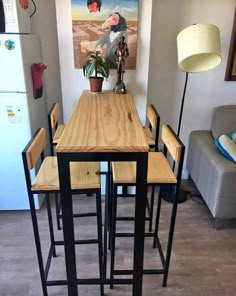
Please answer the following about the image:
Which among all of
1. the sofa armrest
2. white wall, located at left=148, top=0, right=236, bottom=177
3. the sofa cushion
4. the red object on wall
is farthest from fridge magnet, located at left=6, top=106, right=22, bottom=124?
the sofa cushion

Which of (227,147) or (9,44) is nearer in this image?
(9,44)

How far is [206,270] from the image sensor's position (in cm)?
181

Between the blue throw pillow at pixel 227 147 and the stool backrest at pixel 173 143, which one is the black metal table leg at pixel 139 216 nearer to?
the stool backrest at pixel 173 143

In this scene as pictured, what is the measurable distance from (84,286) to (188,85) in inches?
80.6

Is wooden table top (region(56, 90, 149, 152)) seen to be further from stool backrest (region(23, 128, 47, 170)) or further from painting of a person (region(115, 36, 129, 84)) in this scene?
painting of a person (region(115, 36, 129, 84))

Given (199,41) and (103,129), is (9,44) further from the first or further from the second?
(199,41)

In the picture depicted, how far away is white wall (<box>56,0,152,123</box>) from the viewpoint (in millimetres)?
2180

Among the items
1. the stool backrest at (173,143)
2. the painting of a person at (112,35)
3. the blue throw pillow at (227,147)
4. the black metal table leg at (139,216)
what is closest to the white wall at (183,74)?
the painting of a person at (112,35)

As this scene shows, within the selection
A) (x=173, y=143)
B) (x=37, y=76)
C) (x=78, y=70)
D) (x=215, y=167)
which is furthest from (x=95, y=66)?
(x=215, y=167)

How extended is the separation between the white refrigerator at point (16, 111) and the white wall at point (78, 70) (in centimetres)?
24

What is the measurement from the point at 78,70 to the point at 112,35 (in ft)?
1.40

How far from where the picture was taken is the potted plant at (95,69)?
2.16m

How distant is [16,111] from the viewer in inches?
81.4

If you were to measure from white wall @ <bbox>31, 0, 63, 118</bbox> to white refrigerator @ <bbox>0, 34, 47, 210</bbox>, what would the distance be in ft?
0.49
